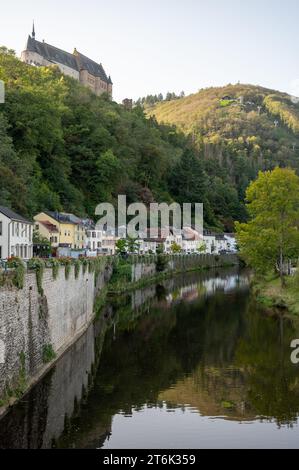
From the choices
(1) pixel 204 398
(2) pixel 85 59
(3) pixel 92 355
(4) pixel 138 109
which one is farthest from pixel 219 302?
(2) pixel 85 59

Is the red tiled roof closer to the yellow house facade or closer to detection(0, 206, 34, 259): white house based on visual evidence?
the yellow house facade

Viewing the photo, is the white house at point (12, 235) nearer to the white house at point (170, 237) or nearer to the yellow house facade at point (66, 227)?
the yellow house facade at point (66, 227)

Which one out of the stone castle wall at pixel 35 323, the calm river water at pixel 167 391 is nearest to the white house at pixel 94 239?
the calm river water at pixel 167 391

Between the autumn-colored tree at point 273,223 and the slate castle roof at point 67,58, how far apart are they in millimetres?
92195

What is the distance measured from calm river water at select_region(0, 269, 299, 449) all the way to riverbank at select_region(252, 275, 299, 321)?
7.45 feet

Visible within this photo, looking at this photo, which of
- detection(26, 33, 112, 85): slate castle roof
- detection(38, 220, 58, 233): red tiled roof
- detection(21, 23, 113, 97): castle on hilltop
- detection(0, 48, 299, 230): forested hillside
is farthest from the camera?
detection(26, 33, 112, 85): slate castle roof

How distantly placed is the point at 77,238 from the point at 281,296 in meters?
27.7

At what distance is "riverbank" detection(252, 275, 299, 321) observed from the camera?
39938 millimetres

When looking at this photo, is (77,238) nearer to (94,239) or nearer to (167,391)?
(94,239)

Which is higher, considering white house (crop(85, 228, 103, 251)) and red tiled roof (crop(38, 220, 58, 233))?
red tiled roof (crop(38, 220, 58, 233))

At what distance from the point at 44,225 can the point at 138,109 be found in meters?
90.3

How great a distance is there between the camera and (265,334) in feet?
109

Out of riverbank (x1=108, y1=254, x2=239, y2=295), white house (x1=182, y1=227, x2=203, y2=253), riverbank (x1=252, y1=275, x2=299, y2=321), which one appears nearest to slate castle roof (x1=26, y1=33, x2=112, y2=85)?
white house (x1=182, y1=227, x2=203, y2=253)

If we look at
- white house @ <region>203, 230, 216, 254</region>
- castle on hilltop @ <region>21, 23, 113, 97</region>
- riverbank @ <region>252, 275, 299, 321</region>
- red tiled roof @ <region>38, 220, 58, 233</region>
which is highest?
castle on hilltop @ <region>21, 23, 113, 97</region>
